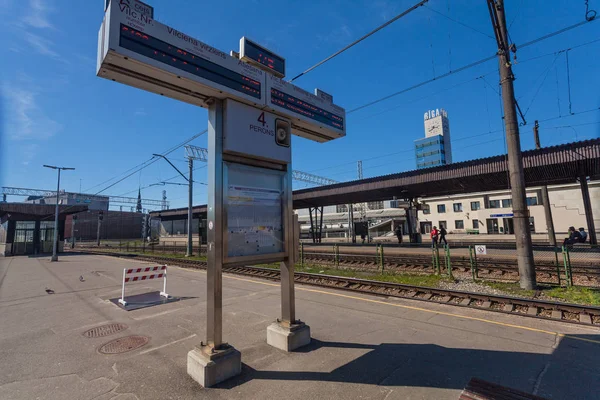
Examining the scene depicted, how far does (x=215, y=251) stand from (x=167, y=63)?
2.57 m

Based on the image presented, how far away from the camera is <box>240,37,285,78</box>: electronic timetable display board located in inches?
193

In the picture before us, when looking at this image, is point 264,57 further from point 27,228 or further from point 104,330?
point 27,228

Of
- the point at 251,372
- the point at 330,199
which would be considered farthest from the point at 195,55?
the point at 330,199

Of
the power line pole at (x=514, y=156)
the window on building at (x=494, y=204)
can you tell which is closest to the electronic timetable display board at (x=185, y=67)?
the power line pole at (x=514, y=156)

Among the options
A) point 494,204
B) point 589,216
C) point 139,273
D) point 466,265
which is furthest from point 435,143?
point 139,273

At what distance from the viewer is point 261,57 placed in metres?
5.15

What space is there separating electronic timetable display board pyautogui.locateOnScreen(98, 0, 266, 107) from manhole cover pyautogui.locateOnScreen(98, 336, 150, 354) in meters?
4.38

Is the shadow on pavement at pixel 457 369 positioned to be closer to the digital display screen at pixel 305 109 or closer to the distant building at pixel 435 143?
the digital display screen at pixel 305 109

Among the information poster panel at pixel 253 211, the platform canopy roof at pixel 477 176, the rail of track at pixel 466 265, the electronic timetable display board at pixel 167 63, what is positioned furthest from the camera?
the platform canopy roof at pixel 477 176

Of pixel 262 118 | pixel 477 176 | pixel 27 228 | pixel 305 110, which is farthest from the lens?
pixel 27 228

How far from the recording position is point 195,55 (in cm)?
407

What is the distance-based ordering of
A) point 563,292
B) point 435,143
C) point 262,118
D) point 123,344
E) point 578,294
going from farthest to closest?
point 435,143 < point 563,292 < point 578,294 < point 123,344 < point 262,118

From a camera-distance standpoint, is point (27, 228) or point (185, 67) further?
point (27, 228)

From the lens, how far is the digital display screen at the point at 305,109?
5154 millimetres
